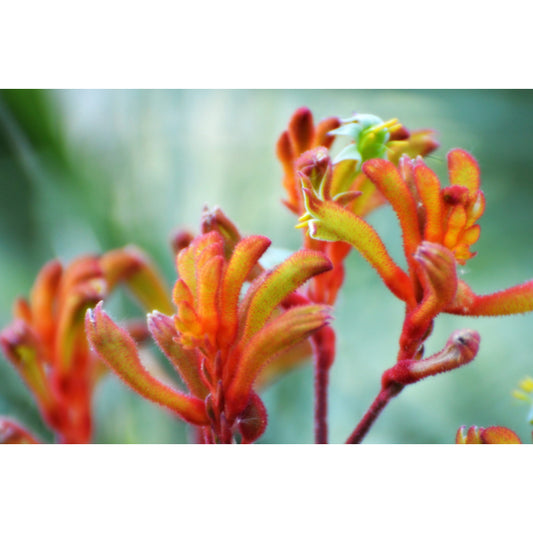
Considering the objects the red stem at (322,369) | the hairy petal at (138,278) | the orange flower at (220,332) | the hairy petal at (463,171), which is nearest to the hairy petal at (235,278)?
the orange flower at (220,332)

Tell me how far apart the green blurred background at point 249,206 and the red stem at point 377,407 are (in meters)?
0.31

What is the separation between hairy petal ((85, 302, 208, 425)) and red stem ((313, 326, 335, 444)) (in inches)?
5.8

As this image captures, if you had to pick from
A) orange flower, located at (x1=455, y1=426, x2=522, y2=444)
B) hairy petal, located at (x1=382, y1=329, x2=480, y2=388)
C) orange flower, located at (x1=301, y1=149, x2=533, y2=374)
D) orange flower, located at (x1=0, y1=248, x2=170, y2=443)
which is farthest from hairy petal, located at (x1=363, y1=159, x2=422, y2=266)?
orange flower, located at (x1=0, y1=248, x2=170, y2=443)

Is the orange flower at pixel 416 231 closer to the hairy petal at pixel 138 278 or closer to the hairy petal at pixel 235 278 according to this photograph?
the hairy petal at pixel 235 278

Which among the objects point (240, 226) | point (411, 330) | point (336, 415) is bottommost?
point (336, 415)

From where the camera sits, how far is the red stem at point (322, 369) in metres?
0.78

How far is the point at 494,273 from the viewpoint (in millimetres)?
1178

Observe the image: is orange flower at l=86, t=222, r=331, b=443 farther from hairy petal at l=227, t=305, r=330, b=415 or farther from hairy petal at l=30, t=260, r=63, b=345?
hairy petal at l=30, t=260, r=63, b=345
